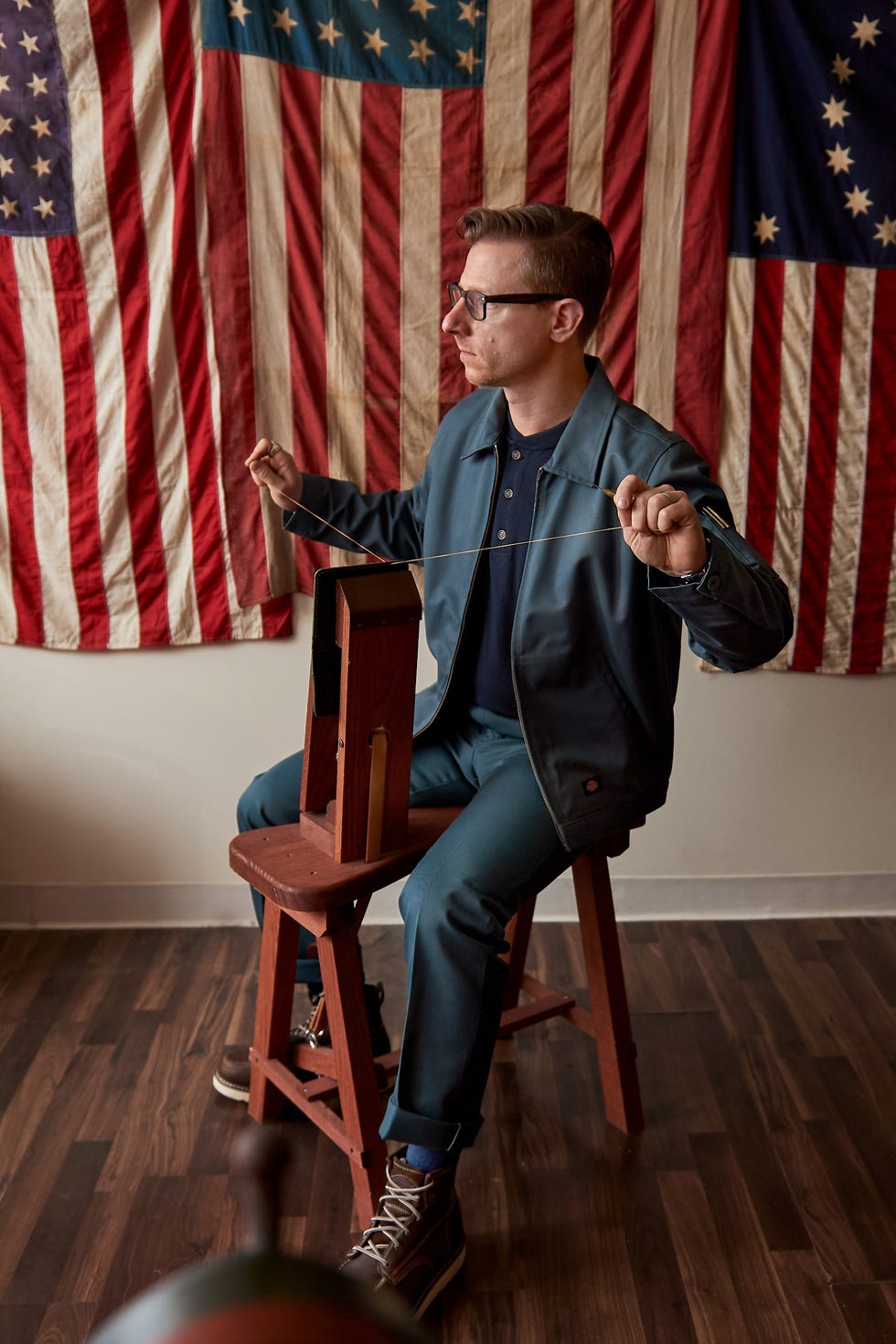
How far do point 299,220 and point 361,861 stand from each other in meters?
1.49

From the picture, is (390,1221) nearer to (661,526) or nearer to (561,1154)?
(561,1154)

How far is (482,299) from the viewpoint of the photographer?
2.06 meters

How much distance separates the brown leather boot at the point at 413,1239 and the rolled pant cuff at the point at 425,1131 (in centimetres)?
5

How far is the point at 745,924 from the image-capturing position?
123 inches

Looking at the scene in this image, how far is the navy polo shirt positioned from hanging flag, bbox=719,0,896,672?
845 mm

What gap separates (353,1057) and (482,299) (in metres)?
1.23

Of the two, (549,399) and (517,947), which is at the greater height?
(549,399)

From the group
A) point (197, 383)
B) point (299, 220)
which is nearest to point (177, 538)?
point (197, 383)

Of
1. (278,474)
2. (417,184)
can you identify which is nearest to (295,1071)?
(278,474)

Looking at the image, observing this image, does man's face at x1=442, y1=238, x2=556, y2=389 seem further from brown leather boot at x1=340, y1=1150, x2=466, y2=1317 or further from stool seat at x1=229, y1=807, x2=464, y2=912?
brown leather boot at x1=340, y1=1150, x2=466, y2=1317

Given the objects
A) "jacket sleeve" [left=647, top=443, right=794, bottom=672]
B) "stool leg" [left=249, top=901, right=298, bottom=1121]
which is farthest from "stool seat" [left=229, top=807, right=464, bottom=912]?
"jacket sleeve" [left=647, top=443, right=794, bottom=672]

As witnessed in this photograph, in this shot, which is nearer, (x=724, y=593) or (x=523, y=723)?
(x=724, y=593)

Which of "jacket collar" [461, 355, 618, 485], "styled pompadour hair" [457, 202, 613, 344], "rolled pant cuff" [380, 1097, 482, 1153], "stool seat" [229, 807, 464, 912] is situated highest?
"styled pompadour hair" [457, 202, 613, 344]

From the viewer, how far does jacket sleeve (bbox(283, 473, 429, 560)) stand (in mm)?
2334
